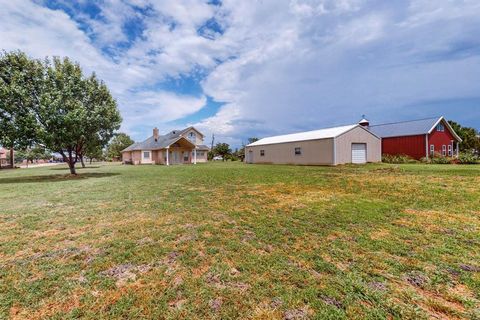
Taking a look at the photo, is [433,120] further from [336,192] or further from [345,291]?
[345,291]

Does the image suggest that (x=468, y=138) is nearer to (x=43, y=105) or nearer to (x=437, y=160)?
(x=437, y=160)

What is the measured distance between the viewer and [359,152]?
21.6 meters

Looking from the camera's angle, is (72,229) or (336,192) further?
(336,192)

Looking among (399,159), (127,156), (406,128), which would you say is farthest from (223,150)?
(399,159)

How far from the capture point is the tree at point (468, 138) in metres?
34.0

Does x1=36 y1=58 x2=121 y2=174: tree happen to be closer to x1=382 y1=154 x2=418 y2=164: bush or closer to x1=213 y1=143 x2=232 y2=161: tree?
x1=382 y1=154 x2=418 y2=164: bush

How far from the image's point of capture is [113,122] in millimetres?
16297

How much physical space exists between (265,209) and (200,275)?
10.8 ft

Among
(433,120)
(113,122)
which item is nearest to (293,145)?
(433,120)

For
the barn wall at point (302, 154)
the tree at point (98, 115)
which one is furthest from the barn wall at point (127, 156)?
the tree at point (98, 115)

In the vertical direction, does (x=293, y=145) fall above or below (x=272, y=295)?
above

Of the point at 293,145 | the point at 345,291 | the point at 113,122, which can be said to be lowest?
the point at 345,291

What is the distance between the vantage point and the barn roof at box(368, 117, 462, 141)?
80.1 ft

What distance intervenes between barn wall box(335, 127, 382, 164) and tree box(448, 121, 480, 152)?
22918mm
